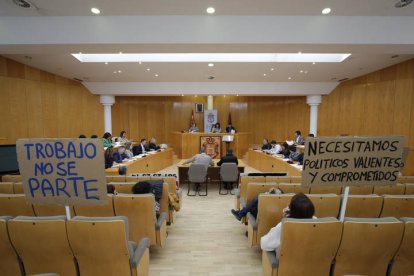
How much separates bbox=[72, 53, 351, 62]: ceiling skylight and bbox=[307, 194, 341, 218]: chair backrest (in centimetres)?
549

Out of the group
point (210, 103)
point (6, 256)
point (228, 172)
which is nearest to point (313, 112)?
point (210, 103)

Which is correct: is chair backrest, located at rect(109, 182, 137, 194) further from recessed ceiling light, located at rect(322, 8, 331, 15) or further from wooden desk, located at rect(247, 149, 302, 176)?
recessed ceiling light, located at rect(322, 8, 331, 15)

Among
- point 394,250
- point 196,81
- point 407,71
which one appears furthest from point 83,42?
point 407,71

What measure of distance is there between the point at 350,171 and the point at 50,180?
279cm

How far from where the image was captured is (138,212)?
294cm

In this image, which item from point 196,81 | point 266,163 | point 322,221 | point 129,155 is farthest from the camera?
point 196,81

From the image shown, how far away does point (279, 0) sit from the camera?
394cm

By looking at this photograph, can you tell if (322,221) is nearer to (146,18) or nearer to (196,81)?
(146,18)

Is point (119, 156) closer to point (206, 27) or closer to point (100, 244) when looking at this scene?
point (206, 27)

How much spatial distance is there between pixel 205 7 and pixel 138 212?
3.77m

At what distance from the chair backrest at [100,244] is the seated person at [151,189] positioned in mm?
1252

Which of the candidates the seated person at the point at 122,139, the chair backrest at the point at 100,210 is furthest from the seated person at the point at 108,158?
the seated person at the point at 122,139

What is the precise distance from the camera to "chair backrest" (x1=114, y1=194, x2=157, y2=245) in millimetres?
2898

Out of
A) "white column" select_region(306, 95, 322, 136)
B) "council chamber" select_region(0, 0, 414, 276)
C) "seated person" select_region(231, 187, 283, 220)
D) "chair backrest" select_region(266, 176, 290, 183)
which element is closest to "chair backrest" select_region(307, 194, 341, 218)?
"council chamber" select_region(0, 0, 414, 276)
